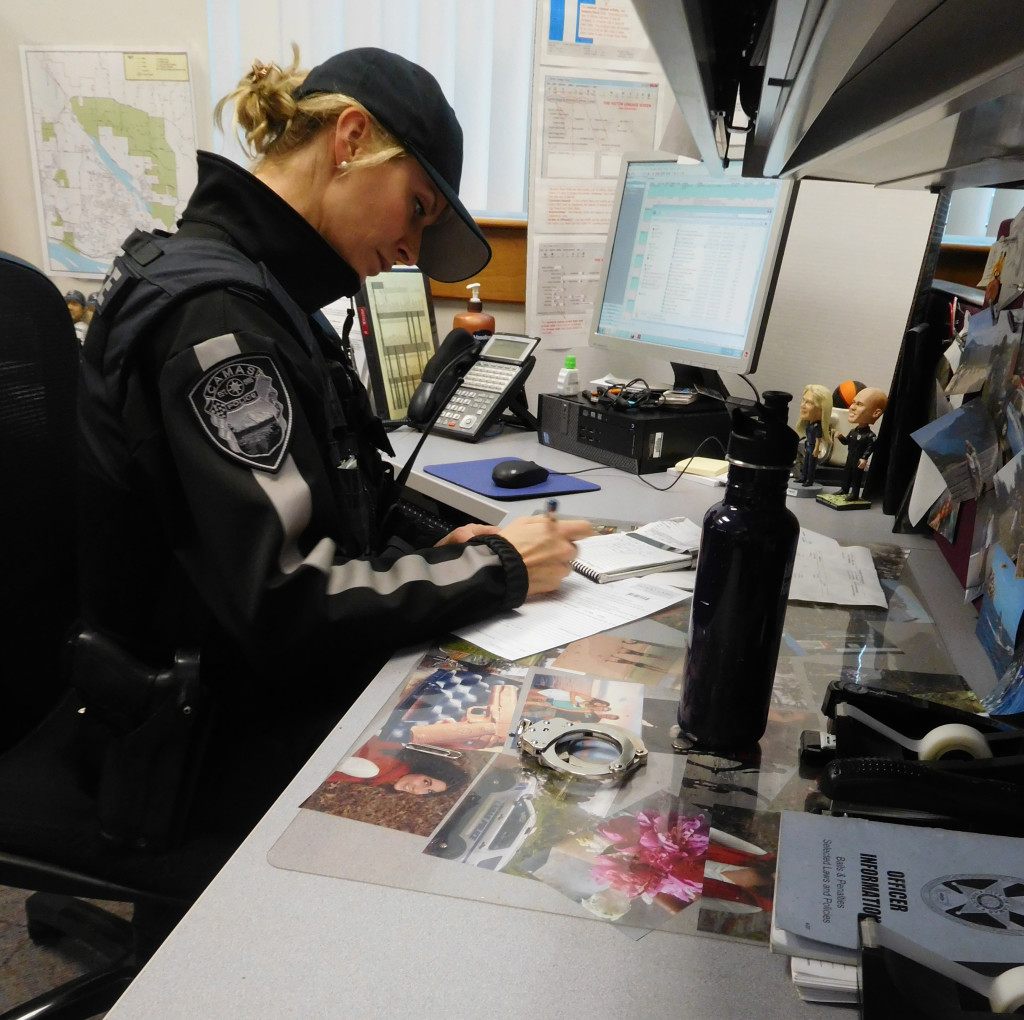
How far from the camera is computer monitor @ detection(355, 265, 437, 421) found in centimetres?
191

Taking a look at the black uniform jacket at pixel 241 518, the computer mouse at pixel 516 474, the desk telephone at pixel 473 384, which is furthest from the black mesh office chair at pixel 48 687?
the desk telephone at pixel 473 384

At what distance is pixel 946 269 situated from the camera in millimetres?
1765

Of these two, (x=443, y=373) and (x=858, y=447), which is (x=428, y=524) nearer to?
(x=443, y=373)

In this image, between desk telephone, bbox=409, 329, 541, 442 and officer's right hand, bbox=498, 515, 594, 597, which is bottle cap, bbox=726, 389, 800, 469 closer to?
officer's right hand, bbox=498, 515, 594, 597

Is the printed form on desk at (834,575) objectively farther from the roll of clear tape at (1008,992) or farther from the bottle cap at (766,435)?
the roll of clear tape at (1008,992)

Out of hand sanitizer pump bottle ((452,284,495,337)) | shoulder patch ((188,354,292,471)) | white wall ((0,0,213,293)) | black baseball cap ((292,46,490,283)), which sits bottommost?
hand sanitizer pump bottle ((452,284,495,337))

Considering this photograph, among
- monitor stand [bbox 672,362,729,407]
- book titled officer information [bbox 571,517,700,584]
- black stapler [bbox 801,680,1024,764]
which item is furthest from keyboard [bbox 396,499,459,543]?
black stapler [bbox 801,680,1024,764]

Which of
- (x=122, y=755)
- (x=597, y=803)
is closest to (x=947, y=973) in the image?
(x=597, y=803)

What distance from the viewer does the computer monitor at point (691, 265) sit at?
152 cm

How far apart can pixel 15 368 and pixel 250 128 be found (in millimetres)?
428

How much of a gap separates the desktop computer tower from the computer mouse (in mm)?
224

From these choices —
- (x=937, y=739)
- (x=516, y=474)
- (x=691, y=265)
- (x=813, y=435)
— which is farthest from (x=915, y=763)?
(x=691, y=265)

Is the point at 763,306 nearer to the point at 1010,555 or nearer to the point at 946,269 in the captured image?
the point at 946,269

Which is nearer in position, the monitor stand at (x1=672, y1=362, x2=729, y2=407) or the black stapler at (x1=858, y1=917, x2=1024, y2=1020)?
the black stapler at (x1=858, y1=917, x2=1024, y2=1020)
